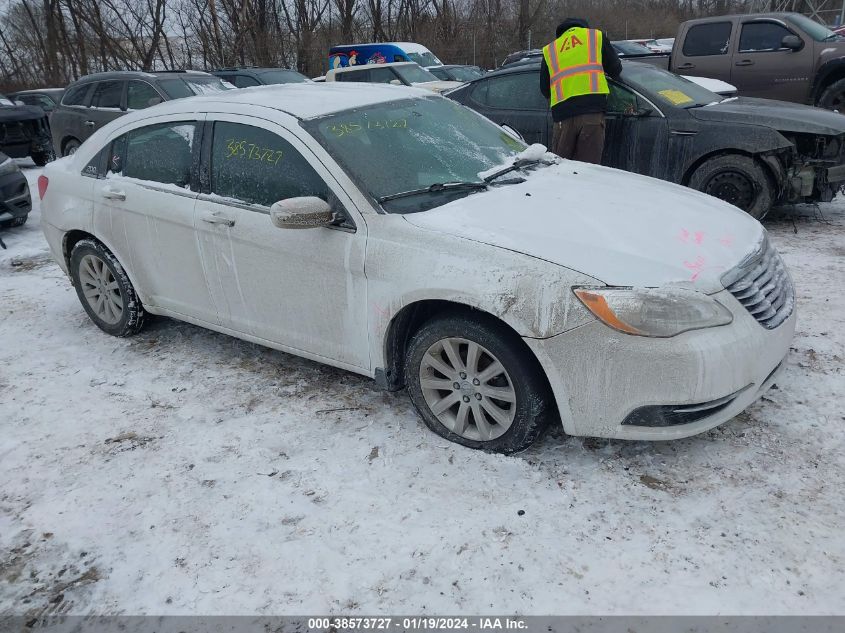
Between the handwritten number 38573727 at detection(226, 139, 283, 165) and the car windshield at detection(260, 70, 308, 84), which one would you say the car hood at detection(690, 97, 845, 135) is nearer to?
the handwritten number 38573727 at detection(226, 139, 283, 165)

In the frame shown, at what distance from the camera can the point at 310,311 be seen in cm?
347

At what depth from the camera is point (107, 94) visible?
10.4m

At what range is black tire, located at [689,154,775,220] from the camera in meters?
6.00

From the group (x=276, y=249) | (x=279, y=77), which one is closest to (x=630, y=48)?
(x=279, y=77)

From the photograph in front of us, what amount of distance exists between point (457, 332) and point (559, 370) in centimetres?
49

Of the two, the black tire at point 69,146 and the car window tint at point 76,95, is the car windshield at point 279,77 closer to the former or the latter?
the car window tint at point 76,95

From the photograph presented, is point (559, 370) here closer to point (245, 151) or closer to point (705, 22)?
point (245, 151)

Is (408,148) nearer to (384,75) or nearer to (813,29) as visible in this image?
(813,29)

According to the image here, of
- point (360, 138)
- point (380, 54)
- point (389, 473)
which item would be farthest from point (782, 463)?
point (380, 54)

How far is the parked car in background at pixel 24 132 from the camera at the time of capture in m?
12.5

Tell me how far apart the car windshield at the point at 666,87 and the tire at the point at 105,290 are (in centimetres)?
494

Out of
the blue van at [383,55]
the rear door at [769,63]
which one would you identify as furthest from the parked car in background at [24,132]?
the rear door at [769,63]

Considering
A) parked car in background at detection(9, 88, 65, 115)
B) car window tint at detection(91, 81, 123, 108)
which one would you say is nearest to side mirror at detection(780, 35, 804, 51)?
car window tint at detection(91, 81, 123, 108)

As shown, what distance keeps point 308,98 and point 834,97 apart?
Result: 8.78 metres
